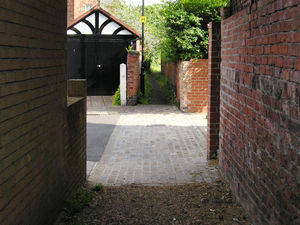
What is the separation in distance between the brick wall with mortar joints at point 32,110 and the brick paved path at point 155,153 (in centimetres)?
217

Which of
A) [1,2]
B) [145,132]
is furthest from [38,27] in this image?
[145,132]

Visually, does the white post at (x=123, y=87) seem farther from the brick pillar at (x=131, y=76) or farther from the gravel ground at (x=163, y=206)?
the gravel ground at (x=163, y=206)

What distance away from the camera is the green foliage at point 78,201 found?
5.26 meters

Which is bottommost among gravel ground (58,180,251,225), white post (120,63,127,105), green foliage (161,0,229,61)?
gravel ground (58,180,251,225)

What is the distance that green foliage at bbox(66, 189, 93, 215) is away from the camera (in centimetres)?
526

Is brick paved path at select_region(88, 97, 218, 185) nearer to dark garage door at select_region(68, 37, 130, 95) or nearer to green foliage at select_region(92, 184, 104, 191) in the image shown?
green foliage at select_region(92, 184, 104, 191)

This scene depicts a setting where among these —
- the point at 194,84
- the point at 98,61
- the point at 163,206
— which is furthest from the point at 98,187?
the point at 98,61

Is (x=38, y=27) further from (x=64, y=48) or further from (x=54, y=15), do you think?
(x=64, y=48)

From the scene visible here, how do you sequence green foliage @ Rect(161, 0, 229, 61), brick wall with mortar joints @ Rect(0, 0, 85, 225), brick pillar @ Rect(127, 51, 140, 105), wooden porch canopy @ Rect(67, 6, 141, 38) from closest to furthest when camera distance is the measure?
brick wall with mortar joints @ Rect(0, 0, 85, 225)
green foliage @ Rect(161, 0, 229, 61)
brick pillar @ Rect(127, 51, 140, 105)
wooden porch canopy @ Rect(67, 6, 141, 38)

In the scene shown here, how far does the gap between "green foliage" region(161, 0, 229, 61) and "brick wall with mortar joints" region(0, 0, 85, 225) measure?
9.67 meters

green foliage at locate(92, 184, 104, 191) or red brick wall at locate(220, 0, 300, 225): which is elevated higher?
red brick wall at locate(220, 0, 300, 225)

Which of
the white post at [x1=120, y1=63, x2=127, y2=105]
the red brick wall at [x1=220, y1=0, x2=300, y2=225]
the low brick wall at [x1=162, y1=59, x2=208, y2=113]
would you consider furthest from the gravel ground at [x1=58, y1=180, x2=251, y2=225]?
the white post at [x1=120, y1=63, x2=127, y2=105]

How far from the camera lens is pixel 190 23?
14.5 meters

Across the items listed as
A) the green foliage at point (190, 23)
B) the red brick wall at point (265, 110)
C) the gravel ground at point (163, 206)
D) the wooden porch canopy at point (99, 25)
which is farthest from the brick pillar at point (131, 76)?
the red brick wall at point (265, 110)
